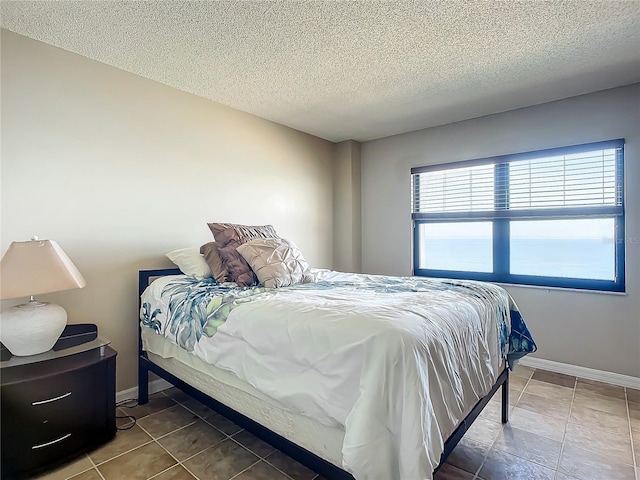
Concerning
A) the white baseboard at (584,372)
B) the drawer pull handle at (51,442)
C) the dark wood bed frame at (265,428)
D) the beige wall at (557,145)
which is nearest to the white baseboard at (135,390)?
the dark wood bed frame at (265,428)

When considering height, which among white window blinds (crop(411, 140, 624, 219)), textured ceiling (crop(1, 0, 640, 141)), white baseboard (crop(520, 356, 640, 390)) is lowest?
white baseboard (crop(520, 356, 640, 390))

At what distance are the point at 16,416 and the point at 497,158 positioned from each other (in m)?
4.05

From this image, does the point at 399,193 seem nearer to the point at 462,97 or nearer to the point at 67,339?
the point at 462,97

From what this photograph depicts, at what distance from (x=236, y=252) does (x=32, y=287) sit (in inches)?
45.0

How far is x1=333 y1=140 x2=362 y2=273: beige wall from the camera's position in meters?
4.33

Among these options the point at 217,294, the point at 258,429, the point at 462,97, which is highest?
the point at 462,97

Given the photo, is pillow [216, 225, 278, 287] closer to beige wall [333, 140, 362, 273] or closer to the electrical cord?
the electrical cord

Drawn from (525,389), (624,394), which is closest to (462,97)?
(525,389)

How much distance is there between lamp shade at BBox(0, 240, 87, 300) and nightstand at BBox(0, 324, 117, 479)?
15.7 inches

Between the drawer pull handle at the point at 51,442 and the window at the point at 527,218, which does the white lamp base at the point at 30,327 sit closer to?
the drawer pull handle at the point at 51,442

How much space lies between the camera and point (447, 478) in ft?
5.49

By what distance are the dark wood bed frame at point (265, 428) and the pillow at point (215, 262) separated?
0.35 meters

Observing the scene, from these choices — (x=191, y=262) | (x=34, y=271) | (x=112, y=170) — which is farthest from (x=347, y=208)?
(x=34, y=271)

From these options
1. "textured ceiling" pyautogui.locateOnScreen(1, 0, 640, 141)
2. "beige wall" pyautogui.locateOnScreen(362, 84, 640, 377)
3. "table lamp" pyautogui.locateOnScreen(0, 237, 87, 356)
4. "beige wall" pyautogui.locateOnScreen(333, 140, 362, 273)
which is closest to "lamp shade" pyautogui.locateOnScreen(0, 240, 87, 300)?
"table lamp" pyautogui.locateOnScreen(0, 237, 87, 356)
